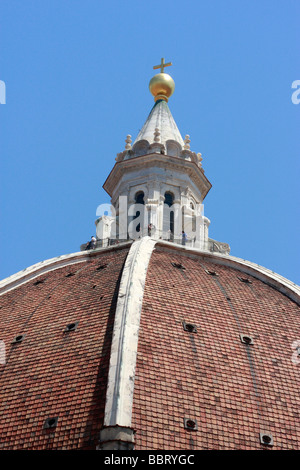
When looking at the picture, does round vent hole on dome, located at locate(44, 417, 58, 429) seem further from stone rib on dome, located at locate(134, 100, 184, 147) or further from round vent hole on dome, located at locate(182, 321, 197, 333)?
stone rib on dome, located at locate(134, 100, 184, 147)

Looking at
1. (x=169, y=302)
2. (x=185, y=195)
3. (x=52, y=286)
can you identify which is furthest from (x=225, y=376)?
(x=185, y=195)

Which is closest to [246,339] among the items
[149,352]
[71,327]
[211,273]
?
[149,352]

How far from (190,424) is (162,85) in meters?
21.0

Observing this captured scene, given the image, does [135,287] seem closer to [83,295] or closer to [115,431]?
[83,295]

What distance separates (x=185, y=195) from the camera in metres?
43.9

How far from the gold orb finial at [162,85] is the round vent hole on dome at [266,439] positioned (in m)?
20.7

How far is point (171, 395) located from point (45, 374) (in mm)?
3437

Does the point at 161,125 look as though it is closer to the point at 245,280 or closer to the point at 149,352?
the point at 245,280

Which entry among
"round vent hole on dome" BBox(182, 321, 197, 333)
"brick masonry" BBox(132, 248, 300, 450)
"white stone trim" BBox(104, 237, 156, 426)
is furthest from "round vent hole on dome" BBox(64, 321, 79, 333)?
"round vent hole on dome" BBox(182, 321, 197, 333)

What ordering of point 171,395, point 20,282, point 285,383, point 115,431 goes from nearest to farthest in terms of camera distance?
point 115,431
point 171,395
point 285,383
point 20,282

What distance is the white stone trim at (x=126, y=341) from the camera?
28516mm

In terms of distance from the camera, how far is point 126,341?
100 feet

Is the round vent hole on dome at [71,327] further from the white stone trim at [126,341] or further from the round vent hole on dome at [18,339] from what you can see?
the round vent hole on dome at [18,339]

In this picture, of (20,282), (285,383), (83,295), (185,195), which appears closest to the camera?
(285,383)
